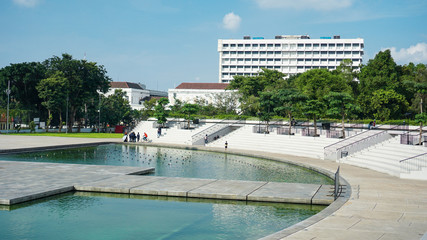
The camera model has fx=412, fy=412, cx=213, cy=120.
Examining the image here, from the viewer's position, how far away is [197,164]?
32.4 meters

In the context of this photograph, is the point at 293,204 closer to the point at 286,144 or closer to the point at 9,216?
the point at 9,216

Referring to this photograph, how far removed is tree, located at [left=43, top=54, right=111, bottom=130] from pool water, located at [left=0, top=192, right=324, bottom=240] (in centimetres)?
5994

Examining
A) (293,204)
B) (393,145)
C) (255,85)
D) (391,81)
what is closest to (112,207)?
(293,204)

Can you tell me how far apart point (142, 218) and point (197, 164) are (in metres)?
17.1

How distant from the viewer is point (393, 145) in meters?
33.7

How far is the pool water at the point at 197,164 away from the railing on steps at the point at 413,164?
16.3 feet

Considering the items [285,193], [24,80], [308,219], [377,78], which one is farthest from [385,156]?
[24,80]

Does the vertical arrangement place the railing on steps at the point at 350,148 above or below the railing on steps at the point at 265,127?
below

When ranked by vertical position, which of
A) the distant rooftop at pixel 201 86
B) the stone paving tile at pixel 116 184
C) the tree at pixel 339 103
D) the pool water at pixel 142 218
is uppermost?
the distant rooftop at pixel 201 86

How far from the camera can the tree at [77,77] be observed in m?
75.4

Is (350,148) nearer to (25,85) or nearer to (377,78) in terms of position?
(377,78)

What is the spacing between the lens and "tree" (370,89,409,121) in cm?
5809

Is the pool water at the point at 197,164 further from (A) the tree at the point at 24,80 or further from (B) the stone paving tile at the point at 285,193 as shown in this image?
(A) the tree at the point at 24,80

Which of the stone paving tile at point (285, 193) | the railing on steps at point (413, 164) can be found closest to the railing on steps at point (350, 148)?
the railing on steps at point (413, 164)
